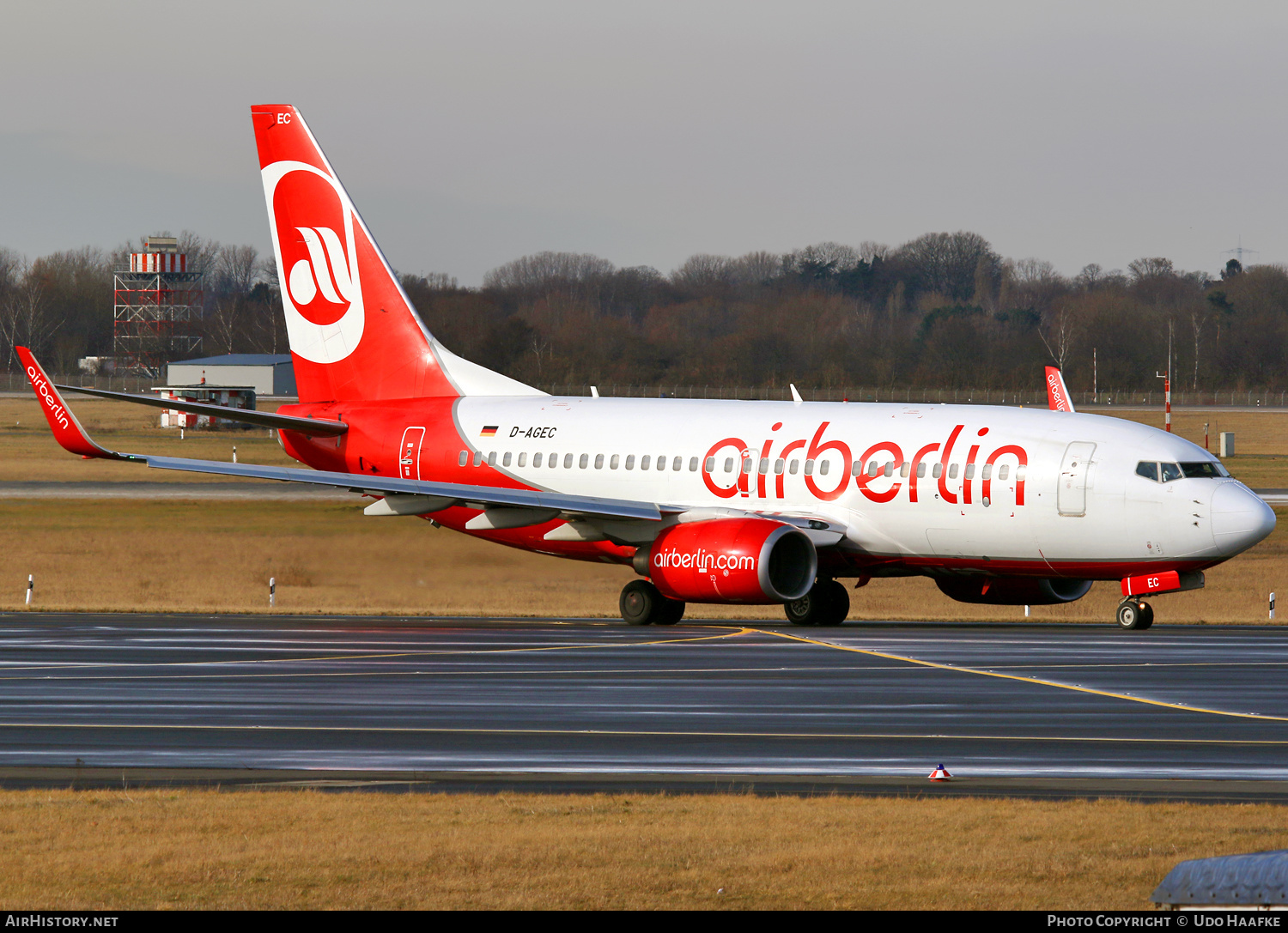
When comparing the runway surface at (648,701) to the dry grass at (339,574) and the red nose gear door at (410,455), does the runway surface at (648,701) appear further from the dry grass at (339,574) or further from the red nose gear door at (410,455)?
the red nose gear door at (410,455)

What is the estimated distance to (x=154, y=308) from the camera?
173m

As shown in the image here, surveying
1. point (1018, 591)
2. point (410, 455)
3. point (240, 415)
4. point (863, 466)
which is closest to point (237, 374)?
point (410, 455)

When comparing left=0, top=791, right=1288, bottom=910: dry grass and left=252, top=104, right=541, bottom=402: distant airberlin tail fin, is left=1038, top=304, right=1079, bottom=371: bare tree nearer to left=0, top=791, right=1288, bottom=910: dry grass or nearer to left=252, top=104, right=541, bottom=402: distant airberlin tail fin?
left=252, top=104, right=541, bottom=402: distant airberlin tail fin

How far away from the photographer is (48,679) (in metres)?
24.0

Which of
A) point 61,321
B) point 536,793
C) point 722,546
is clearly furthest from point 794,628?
point 61,321

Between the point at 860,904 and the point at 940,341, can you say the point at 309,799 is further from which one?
the point at 940,341

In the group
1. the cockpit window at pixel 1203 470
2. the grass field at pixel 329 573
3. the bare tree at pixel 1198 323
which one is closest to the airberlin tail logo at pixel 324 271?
the grass field at pixel 329 573

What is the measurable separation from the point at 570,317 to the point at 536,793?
127 metres

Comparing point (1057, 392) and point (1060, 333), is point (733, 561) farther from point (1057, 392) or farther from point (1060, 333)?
point (1060, 333)

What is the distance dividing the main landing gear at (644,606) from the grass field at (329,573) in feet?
7.69

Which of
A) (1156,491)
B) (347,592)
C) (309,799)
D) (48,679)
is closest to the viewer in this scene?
(309,799)

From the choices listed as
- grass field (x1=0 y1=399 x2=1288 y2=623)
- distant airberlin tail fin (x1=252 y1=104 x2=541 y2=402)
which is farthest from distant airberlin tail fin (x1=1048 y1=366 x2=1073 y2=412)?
distant airberlin tail fin (x1=252 y1=104 x2=541 y2=402)

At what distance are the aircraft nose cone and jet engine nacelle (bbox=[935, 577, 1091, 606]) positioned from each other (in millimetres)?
3728

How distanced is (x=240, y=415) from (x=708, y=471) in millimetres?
9665
